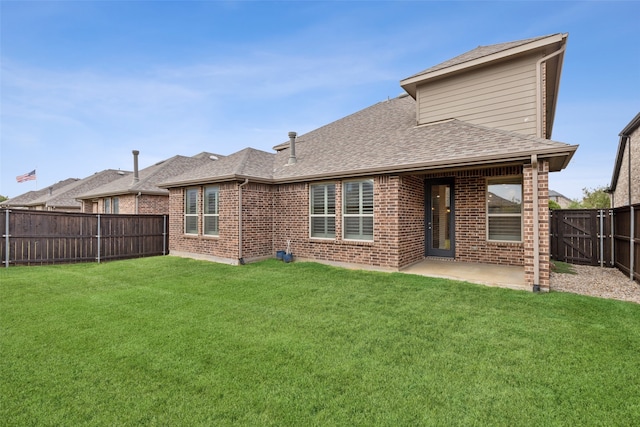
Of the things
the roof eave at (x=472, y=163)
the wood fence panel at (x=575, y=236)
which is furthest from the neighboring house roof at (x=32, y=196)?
the wood fence panel at (x=575, y=236)

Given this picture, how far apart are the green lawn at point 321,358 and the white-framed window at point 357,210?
255 cm

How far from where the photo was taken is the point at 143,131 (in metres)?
19.9

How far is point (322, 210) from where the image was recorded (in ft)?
30.3

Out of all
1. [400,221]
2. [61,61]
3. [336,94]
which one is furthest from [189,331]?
[336,94]

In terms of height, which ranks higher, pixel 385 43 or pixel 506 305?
pixel 385 43

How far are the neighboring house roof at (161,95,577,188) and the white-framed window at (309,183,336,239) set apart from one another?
53 centimetres

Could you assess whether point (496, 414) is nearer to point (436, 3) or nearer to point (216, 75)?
point (436, 3)

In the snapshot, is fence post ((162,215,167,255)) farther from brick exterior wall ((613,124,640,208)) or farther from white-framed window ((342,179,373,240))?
brick exterior wall ((613,124,640,208))

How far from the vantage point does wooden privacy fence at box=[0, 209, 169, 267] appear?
9648 millimetres

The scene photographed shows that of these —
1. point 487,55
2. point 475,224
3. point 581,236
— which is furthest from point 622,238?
point 487,55

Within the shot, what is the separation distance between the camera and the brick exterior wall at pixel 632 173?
12922 mm

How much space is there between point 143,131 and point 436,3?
1944cm

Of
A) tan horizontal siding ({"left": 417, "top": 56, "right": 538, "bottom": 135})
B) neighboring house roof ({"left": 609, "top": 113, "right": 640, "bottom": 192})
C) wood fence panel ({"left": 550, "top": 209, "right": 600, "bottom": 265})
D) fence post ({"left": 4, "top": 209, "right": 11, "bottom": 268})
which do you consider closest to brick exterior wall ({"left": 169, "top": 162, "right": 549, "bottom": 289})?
tan horizontal siding ({"left": 417, "top": 56, "right": 538, "bottom": 135})

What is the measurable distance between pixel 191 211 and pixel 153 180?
6660mm
